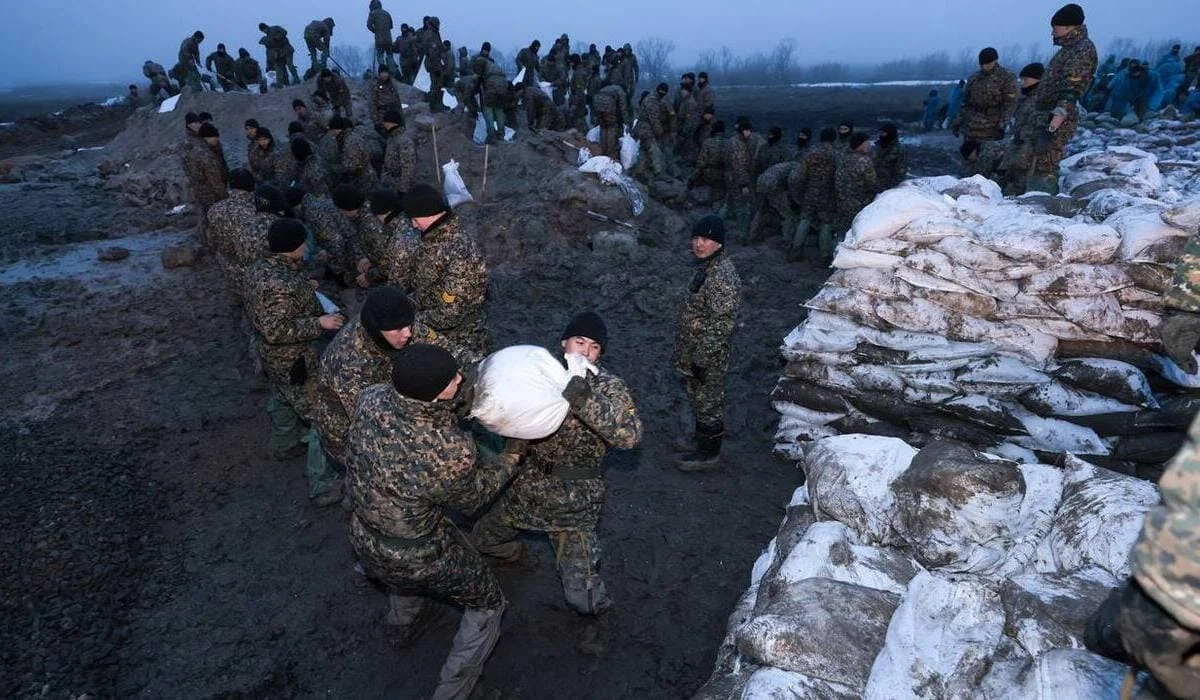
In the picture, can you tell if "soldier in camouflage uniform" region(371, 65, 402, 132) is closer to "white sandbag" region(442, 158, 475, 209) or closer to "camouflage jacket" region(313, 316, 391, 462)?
"white sandbag" region(442, 158, 475, 209)

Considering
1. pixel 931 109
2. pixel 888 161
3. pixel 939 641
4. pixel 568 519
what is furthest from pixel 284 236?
pixel 931 109

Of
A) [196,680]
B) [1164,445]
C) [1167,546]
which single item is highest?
[1167,546]

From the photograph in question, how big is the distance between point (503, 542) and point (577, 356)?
4.24ft

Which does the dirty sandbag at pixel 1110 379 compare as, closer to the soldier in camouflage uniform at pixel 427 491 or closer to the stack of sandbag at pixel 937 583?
the stack of sandbag at pixel 937 583

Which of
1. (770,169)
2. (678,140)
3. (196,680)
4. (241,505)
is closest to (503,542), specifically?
(196,680)

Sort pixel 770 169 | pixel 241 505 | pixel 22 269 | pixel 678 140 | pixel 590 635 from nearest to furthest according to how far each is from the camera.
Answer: pixel 590 635, pixel 241 505, pixel 22 269, pixel 770 169, pixel 678 140

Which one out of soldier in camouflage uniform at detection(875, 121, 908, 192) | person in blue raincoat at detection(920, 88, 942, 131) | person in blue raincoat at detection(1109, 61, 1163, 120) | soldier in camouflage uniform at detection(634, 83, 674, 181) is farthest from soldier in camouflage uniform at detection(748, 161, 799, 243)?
person in blue raincoat at detection(920, 88, 942, 131)

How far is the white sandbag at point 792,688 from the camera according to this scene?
80.6 inches

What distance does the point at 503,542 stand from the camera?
11.7ft

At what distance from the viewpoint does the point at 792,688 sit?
2.06 metres

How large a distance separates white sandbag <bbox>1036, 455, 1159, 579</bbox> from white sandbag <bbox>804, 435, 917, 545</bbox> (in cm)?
58

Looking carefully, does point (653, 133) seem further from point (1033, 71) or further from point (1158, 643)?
point (1158, 643)

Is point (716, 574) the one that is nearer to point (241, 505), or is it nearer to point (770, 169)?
point (241, 505)

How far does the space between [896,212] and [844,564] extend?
2.59 metres
